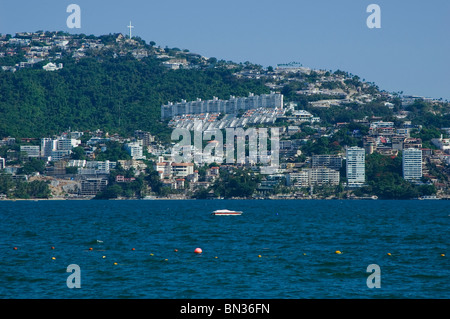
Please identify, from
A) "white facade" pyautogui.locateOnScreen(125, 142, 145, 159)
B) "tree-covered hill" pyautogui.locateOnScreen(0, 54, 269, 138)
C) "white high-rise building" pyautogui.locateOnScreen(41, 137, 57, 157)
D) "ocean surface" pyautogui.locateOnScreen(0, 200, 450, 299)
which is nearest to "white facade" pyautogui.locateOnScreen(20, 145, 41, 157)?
"white high-rise building" pyautogui.locateOnScreen(41, 137, 57, 157)

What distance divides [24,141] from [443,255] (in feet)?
407

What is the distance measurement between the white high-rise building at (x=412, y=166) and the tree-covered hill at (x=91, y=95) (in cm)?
5645

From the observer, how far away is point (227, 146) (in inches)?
5837

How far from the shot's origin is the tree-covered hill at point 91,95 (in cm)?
16238

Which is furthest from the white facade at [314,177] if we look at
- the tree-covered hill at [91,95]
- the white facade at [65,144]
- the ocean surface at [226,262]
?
the ocean surface at [226,262]

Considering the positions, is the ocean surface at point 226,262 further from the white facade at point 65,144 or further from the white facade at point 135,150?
the white facade at point 65,144

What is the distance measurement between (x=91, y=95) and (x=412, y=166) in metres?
82.0

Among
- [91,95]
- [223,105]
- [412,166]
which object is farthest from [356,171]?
[91,95]

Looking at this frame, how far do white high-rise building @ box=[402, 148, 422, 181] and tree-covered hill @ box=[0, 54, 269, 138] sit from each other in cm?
5645

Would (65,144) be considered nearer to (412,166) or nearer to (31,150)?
(31,150)

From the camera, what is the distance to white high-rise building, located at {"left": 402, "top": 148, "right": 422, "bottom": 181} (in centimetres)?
12065

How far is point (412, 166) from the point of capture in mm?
121375
